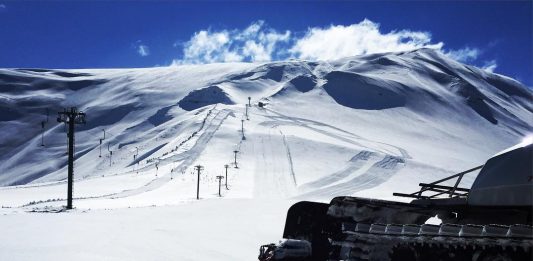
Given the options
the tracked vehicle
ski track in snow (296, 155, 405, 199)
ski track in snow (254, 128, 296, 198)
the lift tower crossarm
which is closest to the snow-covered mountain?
ski track in snow (254, 128, 296, 198)

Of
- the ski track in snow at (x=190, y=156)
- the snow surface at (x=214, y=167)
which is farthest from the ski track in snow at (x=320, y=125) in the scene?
the ski track in snow at (x=190, y=156)

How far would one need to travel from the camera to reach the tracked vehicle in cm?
736

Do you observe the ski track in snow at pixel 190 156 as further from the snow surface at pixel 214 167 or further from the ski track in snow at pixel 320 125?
the ski track in snow at pixel 320 125

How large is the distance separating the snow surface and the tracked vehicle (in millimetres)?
4390

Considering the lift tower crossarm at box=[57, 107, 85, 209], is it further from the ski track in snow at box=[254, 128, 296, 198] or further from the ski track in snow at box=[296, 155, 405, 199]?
the ski track in snow at box=[296, 155, 405, 199]

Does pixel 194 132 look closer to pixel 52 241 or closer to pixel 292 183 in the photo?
pixel 292 183

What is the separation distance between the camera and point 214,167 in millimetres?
92875

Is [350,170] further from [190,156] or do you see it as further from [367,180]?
[190,156]

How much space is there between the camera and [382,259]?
848 cm

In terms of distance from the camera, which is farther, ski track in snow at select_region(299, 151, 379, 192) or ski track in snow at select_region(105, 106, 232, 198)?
ski track in snow at select_region(299, 151, 379, 192)

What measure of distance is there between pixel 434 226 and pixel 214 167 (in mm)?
85867

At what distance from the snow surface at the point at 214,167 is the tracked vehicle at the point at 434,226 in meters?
4.39

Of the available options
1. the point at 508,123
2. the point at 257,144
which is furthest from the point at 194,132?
the point at 508,123

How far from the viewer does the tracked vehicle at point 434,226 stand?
7.36 metres
